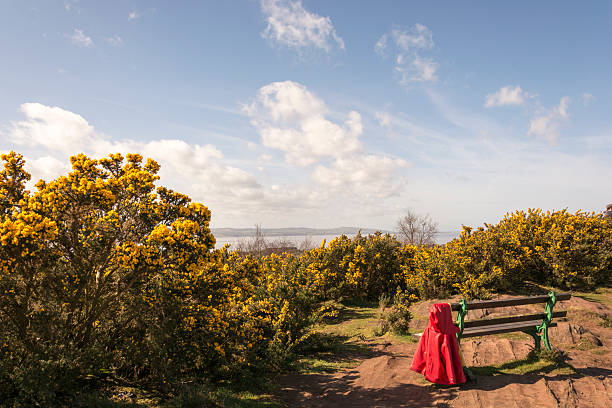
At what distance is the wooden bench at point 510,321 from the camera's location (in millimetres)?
5328

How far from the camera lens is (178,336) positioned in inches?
204

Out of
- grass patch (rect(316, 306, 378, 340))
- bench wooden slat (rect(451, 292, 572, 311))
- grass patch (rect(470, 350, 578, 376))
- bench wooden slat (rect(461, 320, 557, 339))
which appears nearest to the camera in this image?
grass patch (rect(470, 350, 578, 376))

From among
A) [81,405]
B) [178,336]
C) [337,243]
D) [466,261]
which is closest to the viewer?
[81,405]

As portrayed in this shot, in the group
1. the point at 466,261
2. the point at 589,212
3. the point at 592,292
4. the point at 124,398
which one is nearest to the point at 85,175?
the point at 124,398

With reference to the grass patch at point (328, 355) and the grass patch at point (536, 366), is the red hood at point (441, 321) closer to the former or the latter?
the grass patch at point (536, 366)

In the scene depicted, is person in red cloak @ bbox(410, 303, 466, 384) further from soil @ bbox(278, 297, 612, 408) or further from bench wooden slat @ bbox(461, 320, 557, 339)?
bench wooden slat @ bbox(461, 320, 557, 339)

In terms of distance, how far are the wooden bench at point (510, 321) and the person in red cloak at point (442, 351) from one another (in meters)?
0.44

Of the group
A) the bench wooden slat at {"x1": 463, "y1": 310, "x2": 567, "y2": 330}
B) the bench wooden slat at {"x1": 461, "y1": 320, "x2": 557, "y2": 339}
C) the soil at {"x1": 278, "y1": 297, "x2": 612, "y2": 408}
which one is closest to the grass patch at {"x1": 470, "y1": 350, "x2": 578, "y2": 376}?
the soil at {"x1": 278, "y1": 297, "x2": 612, "y2": 408}

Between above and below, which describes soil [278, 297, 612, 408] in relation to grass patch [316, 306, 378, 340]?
above

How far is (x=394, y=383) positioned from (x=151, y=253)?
4.61 meters

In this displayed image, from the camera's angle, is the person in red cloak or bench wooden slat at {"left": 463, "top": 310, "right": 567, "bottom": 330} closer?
the person in red cloak

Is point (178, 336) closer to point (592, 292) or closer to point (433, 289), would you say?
point (433, 289)

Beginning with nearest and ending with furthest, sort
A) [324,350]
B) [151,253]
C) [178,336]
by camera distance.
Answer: [151,253] → [178,336] → [324,350]

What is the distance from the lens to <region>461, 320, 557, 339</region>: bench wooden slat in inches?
209
